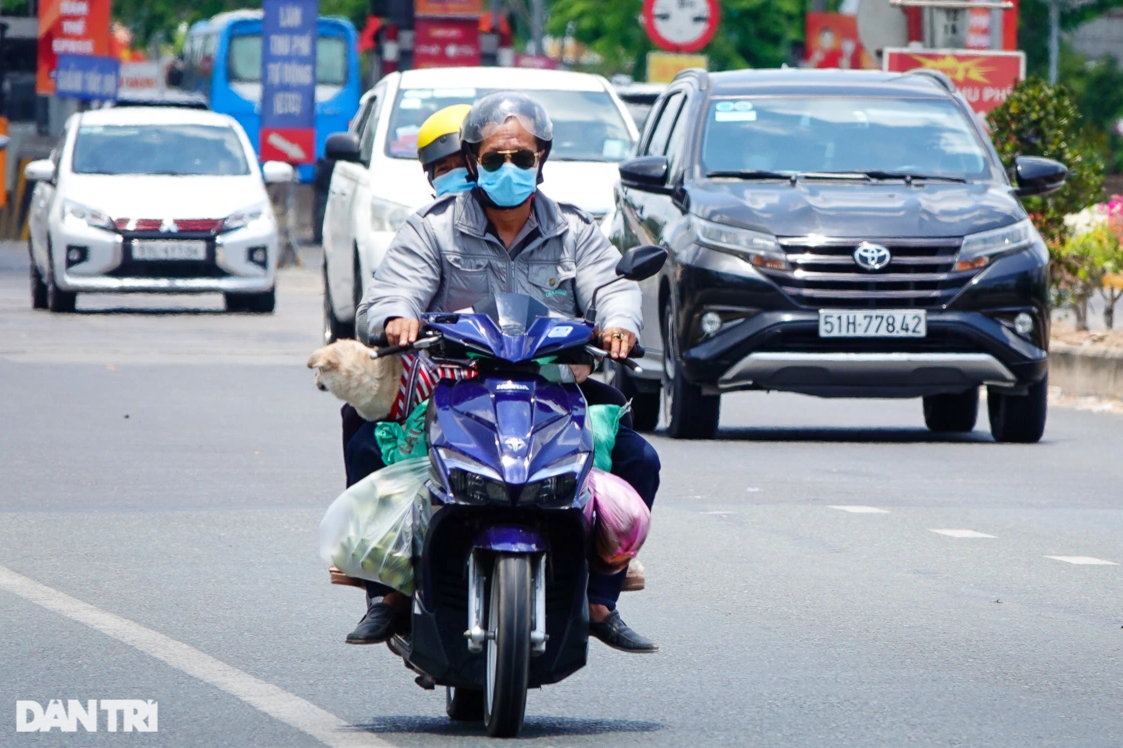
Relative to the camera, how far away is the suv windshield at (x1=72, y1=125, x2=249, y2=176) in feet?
76.3

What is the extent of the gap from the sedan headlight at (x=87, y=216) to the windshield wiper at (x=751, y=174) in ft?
32.4

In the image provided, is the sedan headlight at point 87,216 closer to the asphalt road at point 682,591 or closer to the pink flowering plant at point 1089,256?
the asphalt road at point 682,591

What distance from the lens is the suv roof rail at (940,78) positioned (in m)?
14.6

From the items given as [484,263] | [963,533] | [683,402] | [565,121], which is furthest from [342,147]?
[484,263]

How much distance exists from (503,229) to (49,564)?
10.4 feet

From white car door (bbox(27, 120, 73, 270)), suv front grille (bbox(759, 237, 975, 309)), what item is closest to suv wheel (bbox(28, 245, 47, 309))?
white car door (bbox(27, 120, 73, 270))

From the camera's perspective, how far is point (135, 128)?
77.9 feet

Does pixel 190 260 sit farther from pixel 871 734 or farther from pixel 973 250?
pixel 871 734

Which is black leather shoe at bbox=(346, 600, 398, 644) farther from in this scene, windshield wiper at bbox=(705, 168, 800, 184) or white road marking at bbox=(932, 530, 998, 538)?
windshield wiper at bbox=(705, 168, 800, 184)

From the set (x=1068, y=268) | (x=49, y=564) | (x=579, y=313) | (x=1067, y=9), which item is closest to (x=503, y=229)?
(x=579, y=313)

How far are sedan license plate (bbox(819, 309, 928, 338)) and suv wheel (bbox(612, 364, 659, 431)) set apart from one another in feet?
5.66

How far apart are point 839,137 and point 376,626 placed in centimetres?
811

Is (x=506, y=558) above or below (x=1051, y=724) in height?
above

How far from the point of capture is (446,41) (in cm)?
4381
